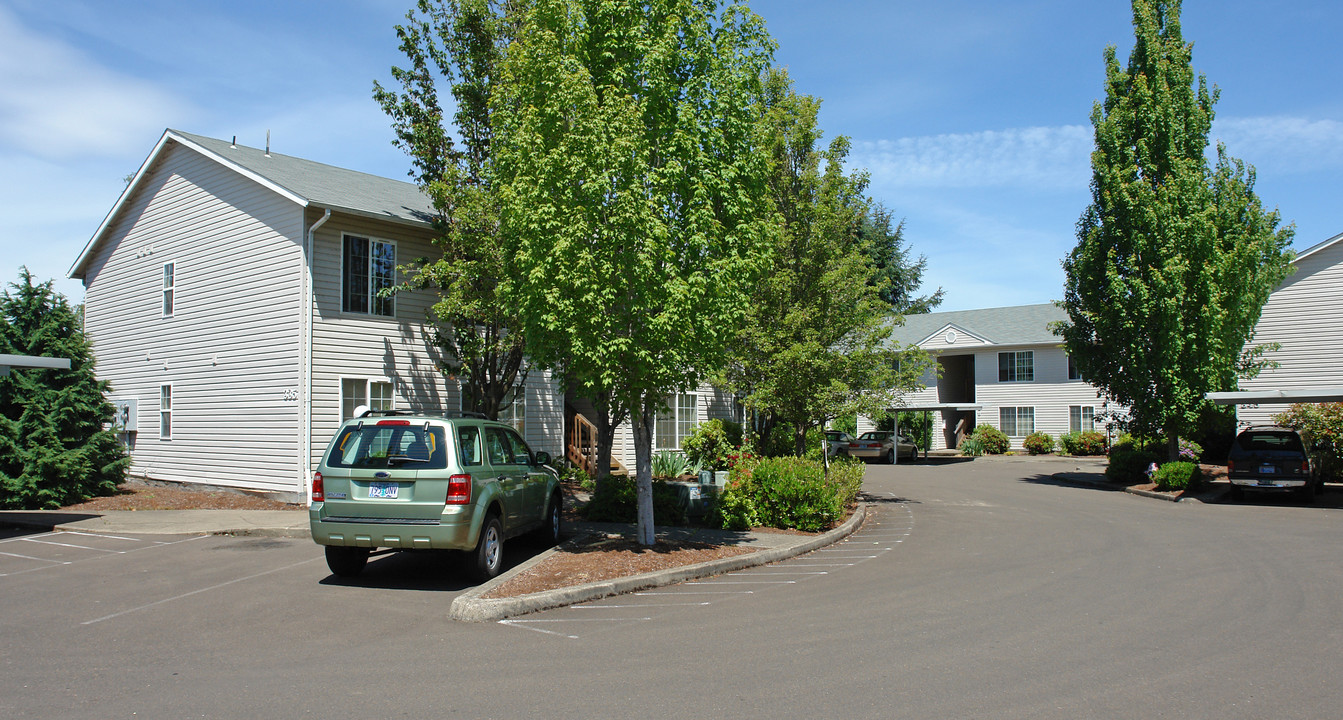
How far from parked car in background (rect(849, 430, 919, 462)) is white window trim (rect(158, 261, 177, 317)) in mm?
26412

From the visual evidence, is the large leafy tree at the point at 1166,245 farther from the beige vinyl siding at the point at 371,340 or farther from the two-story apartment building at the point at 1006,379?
the beige vinyl siding at the point at 371,340

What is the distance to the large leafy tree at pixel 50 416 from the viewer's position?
15398 mm

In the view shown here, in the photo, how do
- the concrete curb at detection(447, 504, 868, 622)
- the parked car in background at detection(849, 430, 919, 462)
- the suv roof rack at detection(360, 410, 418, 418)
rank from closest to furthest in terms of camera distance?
1. the concrete curb at detection(447, 504, 868, 622)
2. the suv roof rack at detection(360, 410, 418, 418)
3. the parked car in background at detection(849, 430, 919, 462)

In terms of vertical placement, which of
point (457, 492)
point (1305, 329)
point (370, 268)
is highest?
point (370, 268)

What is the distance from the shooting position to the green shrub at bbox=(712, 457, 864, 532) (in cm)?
1289

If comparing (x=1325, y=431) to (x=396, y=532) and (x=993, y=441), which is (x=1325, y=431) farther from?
(x=396, y=532)

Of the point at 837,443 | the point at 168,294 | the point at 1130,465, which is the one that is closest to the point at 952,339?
the point at 837,443

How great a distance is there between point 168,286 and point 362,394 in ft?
22.3

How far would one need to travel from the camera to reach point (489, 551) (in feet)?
29.3

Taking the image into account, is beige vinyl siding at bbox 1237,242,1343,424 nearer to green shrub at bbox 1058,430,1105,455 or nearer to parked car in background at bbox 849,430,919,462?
green shrub at bbox 1058,430,1105,455

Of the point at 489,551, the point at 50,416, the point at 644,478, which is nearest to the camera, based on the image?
the point at 489,551

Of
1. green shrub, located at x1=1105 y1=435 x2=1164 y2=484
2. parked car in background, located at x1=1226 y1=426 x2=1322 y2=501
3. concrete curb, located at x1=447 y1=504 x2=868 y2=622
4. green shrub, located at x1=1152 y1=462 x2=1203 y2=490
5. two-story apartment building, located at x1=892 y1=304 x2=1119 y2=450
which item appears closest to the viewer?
concrete curb, located at x1=447 y1=504 x2=868 y2=622

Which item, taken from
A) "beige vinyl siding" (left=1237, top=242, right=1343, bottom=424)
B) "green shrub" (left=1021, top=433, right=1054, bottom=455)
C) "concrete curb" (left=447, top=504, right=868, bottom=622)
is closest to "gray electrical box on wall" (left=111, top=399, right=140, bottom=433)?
"concrete curb" (left=447, top=504, right=868, bottom=622)

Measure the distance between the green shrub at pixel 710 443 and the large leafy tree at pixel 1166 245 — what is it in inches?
433
